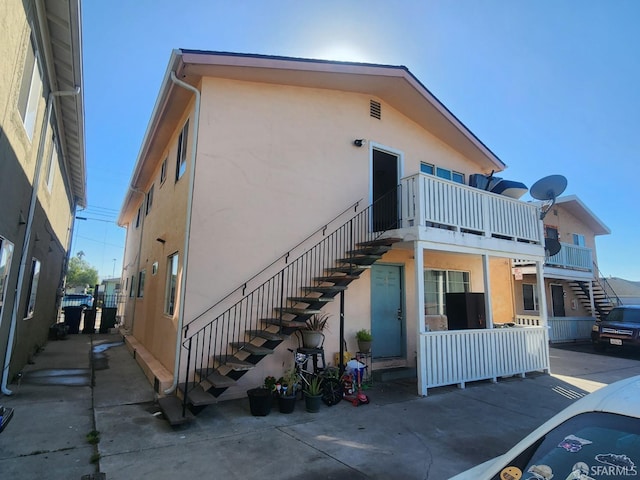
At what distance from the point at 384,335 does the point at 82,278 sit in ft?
251

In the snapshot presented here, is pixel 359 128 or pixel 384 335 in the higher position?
pixel 359 128

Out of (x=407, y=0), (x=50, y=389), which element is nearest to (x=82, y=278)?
(x=50, y=389)

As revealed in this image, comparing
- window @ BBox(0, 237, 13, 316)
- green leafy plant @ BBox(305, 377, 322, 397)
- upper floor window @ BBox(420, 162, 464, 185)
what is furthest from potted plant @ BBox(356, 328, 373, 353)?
window @ BBox(0, 237, 13, 316)

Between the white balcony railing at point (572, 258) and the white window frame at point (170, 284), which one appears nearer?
the white window frame at point (170, 284)

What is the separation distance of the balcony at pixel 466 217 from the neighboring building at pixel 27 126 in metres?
6.54

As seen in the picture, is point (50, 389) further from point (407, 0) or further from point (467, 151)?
point (467, 151)

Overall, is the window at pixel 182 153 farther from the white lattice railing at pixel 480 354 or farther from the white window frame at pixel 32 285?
the white lattice railing at pixel 480 354

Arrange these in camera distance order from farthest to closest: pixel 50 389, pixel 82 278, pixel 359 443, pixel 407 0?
pixel 82 278
pixel 407 0
pixel 50 389
pixel 359 443

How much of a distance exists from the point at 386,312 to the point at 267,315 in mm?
3027

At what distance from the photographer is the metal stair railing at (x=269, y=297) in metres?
6.08

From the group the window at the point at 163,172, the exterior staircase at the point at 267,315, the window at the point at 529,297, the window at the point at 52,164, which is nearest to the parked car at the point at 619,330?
the window at the point at 529,297

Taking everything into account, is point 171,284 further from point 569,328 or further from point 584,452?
point 569,328

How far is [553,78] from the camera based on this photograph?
9258mm

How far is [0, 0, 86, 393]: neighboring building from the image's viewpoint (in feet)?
15.0
